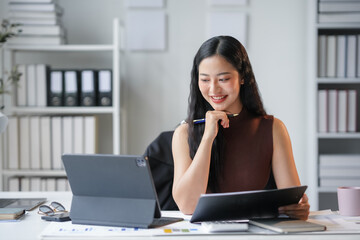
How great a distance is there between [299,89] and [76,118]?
1.47 m

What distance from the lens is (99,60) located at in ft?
11.0

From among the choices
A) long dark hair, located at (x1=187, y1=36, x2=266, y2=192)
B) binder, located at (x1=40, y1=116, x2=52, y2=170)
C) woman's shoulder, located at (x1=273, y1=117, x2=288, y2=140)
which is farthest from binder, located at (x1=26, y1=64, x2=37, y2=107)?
woman's shoulder, located at (x1=273, y1=117, x2=288, y2=140)

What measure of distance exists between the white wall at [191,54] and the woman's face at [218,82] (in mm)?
1605

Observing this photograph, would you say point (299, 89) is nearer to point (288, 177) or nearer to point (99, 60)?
point (99, 60)

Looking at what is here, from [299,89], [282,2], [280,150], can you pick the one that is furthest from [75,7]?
[280,150]

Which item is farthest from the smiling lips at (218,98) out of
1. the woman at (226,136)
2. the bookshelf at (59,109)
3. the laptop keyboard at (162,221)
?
the bookshelf at (59,109)

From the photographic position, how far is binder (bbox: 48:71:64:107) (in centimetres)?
310

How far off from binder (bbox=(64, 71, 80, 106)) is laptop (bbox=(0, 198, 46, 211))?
53.7 inches

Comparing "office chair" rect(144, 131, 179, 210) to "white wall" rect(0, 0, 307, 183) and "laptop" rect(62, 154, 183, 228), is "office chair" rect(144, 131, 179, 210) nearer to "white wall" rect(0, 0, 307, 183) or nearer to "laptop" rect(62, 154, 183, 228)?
"laptop" rect(62, 154, 183, 228)

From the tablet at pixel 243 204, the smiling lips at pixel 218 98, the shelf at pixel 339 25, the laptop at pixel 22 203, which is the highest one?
the shelf at pixel 339 25

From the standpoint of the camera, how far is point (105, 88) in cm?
309

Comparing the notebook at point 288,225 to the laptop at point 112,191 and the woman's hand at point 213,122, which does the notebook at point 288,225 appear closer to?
the laptop at point 112,191

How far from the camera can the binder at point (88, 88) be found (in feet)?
10.1

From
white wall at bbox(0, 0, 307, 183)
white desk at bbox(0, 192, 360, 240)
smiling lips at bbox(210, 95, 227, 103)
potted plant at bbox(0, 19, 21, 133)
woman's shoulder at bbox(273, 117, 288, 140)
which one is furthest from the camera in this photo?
white wall at bbox(0, 0, 307, 183)
